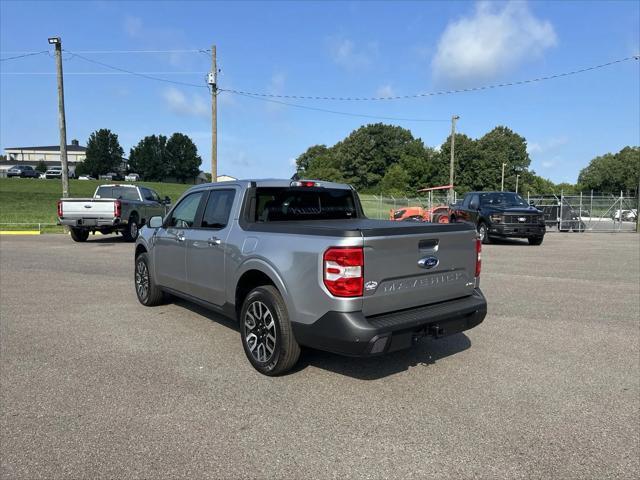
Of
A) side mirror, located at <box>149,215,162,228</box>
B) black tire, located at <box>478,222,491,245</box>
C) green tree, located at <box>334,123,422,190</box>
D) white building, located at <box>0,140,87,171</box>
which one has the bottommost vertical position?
black tire, located at <box>478,222,491,245</box>

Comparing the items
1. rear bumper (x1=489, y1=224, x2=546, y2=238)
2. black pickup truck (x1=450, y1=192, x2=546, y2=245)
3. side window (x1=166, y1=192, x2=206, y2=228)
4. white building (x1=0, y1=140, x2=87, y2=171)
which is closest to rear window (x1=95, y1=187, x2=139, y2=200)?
black pickup truck (x1=450, y1=192, x2=546, y2=245)

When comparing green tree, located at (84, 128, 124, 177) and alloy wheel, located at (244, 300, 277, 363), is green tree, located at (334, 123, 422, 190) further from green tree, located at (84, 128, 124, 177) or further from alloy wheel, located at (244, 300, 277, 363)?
alloy wheel, located at (244, 300, 277, 363)

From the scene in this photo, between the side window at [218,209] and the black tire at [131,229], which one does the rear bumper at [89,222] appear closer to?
the black tire at [131,229]

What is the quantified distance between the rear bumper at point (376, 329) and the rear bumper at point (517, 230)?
12.9 meters

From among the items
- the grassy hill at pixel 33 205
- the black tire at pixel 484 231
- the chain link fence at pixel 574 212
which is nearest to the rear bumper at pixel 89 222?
the grassy hill at pixel 33 205

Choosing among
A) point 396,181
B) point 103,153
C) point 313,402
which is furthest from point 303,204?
point 103,153

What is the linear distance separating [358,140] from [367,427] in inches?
3964

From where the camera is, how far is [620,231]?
1063 inches

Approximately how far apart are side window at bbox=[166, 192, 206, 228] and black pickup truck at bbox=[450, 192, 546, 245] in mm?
11767

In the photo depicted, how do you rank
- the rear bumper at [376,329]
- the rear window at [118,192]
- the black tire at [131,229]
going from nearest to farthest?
the rear bumper at [376,329]
the black tire at [131,229]
the rear window at [118,192]

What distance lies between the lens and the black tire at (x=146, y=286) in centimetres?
665

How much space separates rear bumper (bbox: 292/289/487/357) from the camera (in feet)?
11.6

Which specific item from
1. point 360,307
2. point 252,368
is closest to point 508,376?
point 360,307

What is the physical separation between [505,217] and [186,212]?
1287 cm
